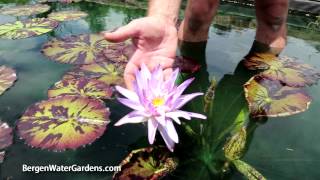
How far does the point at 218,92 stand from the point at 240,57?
724mm

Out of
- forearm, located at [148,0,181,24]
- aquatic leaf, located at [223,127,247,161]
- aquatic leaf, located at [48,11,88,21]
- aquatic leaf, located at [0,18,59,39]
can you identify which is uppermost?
forearm, located at [148,0,181,24]

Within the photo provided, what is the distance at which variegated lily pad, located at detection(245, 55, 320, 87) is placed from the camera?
94.5 inches

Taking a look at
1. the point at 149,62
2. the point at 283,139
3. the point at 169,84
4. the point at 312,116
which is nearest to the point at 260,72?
the point at 312,116

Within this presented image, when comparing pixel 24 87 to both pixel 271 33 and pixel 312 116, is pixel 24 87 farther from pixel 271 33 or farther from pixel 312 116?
pixel 271 33

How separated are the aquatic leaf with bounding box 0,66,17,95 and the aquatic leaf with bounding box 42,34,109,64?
0.34 metres

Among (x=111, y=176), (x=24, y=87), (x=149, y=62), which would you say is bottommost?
(x=111, y=176)

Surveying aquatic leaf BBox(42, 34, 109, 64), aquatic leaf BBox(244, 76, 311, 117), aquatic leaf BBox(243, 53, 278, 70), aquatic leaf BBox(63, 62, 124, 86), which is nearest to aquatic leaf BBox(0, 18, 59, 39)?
aquatic leaf BBox(42, 34, 109, 64)

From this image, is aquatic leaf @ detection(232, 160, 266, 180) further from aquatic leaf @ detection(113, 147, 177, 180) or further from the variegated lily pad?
the variegated lily pad

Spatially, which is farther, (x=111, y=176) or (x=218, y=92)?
(x=218, y=92)

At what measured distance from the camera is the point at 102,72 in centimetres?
239

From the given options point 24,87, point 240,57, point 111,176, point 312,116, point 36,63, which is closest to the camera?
point 111,176

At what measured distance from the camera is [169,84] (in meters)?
1.36

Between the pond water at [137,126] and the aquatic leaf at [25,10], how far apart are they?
1.79 ft

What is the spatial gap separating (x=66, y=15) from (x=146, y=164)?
8.30 ft
